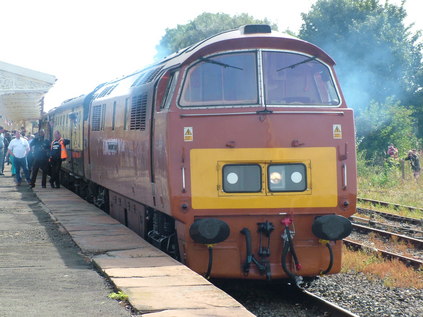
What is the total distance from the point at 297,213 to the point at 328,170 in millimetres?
564

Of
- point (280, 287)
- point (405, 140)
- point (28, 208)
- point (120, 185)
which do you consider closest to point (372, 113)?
point (405, 140)

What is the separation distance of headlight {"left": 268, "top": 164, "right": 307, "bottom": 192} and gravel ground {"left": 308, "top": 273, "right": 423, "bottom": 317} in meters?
1.37

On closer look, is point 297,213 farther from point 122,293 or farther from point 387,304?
point 122,293

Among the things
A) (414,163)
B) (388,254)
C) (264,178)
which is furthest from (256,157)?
(414,163)

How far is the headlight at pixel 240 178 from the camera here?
8.07 meters

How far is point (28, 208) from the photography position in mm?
15648

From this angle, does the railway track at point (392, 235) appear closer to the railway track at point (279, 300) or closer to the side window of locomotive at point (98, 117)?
the railway track at point (279, 300)

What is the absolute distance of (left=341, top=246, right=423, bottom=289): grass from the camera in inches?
362

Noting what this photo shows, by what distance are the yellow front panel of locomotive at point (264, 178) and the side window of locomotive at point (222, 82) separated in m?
0.61

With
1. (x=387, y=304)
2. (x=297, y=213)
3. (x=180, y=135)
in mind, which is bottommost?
(x=387, y=304)

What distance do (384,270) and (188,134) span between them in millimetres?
3507

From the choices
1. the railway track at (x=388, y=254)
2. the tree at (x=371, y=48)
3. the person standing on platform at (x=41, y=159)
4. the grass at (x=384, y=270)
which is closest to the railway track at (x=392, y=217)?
the railway track at (x=388, y=254)

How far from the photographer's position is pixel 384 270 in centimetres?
988

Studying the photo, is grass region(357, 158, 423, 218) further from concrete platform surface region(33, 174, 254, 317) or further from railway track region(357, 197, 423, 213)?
concrete platform surface region(33, 174, 254, 317)
